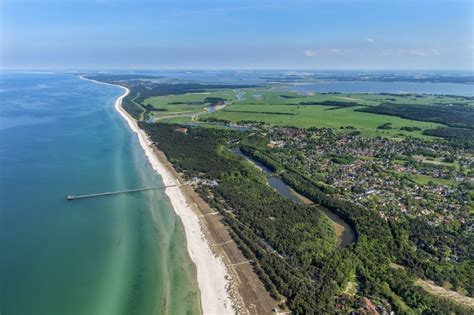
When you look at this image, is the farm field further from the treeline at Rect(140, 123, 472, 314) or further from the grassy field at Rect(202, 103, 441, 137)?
the treeline at Rect(140, 123, 472, 314)

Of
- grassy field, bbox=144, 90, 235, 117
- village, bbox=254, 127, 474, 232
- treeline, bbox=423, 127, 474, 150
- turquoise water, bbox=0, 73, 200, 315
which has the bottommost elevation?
turquoise water, bbox=0, 73, 200, 315

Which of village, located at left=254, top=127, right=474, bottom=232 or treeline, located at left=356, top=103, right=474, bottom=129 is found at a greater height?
treeline, located at left=356, top=103, right=474, bottom=129

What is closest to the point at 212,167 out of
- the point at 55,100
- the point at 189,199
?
the point at 189,199

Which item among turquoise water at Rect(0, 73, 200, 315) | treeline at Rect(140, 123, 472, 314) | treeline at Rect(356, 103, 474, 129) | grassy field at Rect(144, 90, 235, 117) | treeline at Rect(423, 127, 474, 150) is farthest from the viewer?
grassy field at Rect(144, 90, 235, 117)

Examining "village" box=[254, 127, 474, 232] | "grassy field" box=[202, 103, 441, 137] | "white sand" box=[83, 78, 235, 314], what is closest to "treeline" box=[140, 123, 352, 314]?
"white sand" box=[83, 78, 235, 314]

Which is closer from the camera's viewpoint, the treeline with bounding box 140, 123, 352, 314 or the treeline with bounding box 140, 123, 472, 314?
the treeline with bounding box 140, 123, 472, 314

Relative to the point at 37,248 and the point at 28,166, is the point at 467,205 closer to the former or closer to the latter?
the point at 37,248
